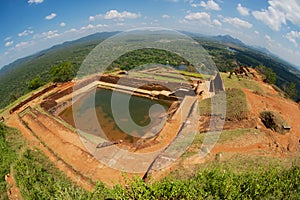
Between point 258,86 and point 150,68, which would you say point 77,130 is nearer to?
point 258,86

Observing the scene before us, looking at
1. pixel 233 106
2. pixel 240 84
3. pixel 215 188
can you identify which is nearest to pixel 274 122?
pixel 233 106

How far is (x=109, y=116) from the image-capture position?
19.4m

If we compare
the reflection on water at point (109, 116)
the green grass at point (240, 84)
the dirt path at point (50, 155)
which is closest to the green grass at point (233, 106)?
the reflection on water at point (109, 116)

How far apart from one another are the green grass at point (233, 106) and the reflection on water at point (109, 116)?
4.08m

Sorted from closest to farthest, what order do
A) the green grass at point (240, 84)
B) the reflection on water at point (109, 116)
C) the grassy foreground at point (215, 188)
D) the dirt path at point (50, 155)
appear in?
1. the grassy foreground at point (215, 188)
2. the dirt path at point (50, 155)
3. the reflection on water at point (109, 116)
4. the green grass at point (240, 84)

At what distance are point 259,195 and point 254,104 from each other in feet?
38.2

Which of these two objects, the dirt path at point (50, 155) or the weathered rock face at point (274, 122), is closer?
the dirt path at point (50, 155)

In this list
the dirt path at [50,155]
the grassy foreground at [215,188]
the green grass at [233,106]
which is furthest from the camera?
the green grass at [233,106]

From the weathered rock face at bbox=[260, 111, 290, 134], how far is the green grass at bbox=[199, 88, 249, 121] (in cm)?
111

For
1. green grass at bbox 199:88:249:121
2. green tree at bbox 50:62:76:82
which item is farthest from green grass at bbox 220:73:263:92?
green tree at bbox 50:62:76:82

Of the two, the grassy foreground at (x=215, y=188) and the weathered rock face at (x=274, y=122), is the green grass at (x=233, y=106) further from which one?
the grassy foreground at (x=215, y=188)

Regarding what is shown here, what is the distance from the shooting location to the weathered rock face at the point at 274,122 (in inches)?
476

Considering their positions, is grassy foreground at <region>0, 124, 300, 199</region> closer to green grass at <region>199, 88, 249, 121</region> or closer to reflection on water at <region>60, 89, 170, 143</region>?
green grass at <region>199, 88, 249, 121</region>

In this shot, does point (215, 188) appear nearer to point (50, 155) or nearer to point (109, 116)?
point (50, 155)
